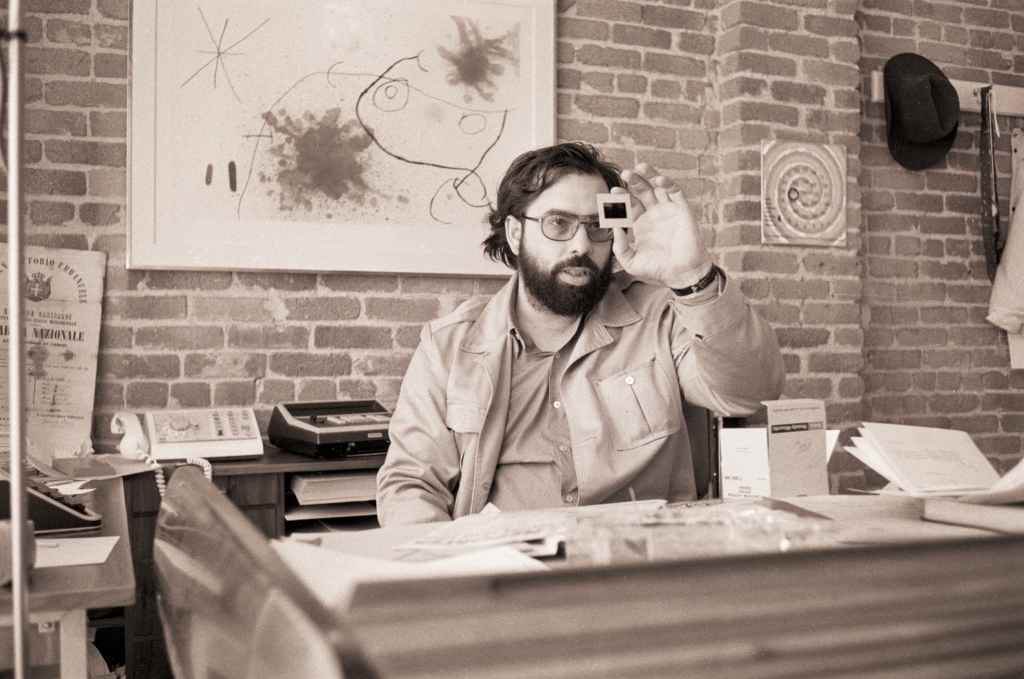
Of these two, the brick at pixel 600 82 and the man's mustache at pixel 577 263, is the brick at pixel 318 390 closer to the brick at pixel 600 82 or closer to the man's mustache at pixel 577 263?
the man's mustache at pixel 577 263

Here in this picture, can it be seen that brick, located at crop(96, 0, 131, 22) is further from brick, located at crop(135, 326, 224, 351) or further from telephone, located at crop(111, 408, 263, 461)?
telephone, located at crop(111, 408, 263, 461)

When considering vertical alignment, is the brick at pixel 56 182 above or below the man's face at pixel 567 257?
above

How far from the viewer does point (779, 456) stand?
144cm

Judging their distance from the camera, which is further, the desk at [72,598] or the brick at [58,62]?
the brick at [58,62]

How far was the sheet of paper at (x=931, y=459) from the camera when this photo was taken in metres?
1.36

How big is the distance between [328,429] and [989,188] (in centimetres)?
289

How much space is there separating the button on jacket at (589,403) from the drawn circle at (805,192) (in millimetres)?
1299

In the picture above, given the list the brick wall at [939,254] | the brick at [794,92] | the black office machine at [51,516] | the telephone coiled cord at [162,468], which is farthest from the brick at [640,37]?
the black office machine at [51,516]

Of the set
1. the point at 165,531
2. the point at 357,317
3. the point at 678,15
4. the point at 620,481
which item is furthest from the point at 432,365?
the point at 678,15

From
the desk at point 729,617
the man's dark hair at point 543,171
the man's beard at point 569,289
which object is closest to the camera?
the desk at point 729,617

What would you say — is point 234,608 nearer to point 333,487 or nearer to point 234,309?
point 333,487

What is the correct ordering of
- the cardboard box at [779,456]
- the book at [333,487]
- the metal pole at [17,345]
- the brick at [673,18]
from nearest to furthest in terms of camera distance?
the metal pole at [17,345], the cardboard box at [779,456], the book at [333,487], the brick at [673,18]

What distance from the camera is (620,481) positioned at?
1884 mm

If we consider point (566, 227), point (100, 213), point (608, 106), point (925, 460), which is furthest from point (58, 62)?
point (925, 460)
